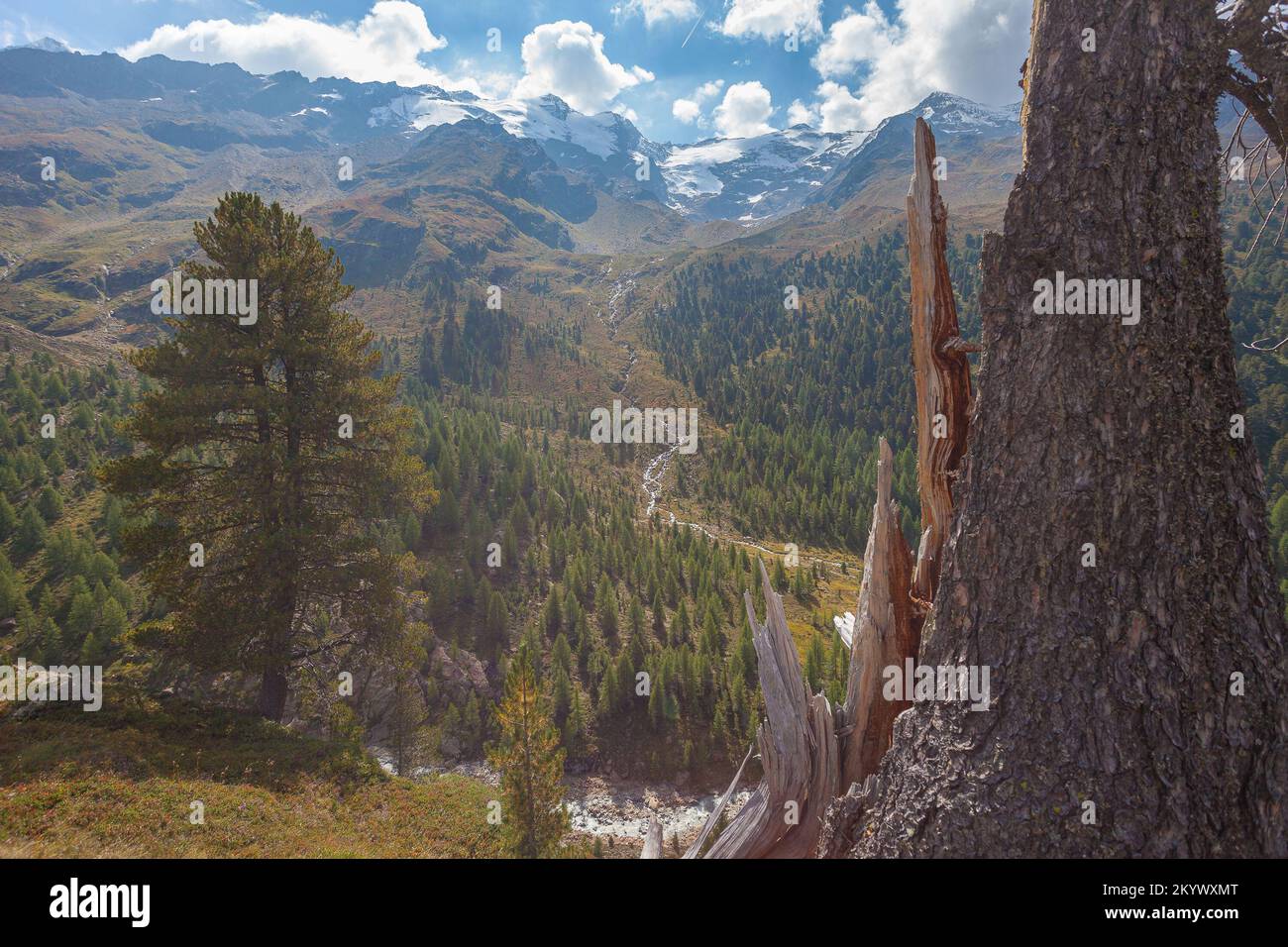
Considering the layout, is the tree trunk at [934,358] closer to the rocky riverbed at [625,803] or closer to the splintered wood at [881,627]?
the splintered wood at [881,627]

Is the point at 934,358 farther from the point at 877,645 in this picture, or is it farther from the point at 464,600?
the point at 464,600

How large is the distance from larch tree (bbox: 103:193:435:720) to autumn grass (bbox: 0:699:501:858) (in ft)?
5.77

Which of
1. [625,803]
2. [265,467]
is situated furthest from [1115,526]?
[625,803]

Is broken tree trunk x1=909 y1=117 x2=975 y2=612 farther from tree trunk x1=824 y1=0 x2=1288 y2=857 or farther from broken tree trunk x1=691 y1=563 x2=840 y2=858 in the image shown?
broken tree trunk x1=691 y1=563 x2=840 y2=858

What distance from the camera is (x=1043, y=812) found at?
3848 mm

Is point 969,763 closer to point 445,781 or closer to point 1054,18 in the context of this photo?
point 1054,18

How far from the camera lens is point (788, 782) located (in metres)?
5.73

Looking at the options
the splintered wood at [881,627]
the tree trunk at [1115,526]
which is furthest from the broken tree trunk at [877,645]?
the tree trunk at [1115,526]

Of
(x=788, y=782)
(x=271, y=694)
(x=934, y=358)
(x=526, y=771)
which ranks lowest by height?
(x=526, y=771)

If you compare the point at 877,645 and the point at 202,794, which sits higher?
the point at 877,645

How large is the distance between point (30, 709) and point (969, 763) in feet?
54.7

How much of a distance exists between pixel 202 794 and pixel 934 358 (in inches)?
530

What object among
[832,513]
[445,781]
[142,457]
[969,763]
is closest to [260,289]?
[142,457]

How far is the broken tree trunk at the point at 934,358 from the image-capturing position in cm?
536
